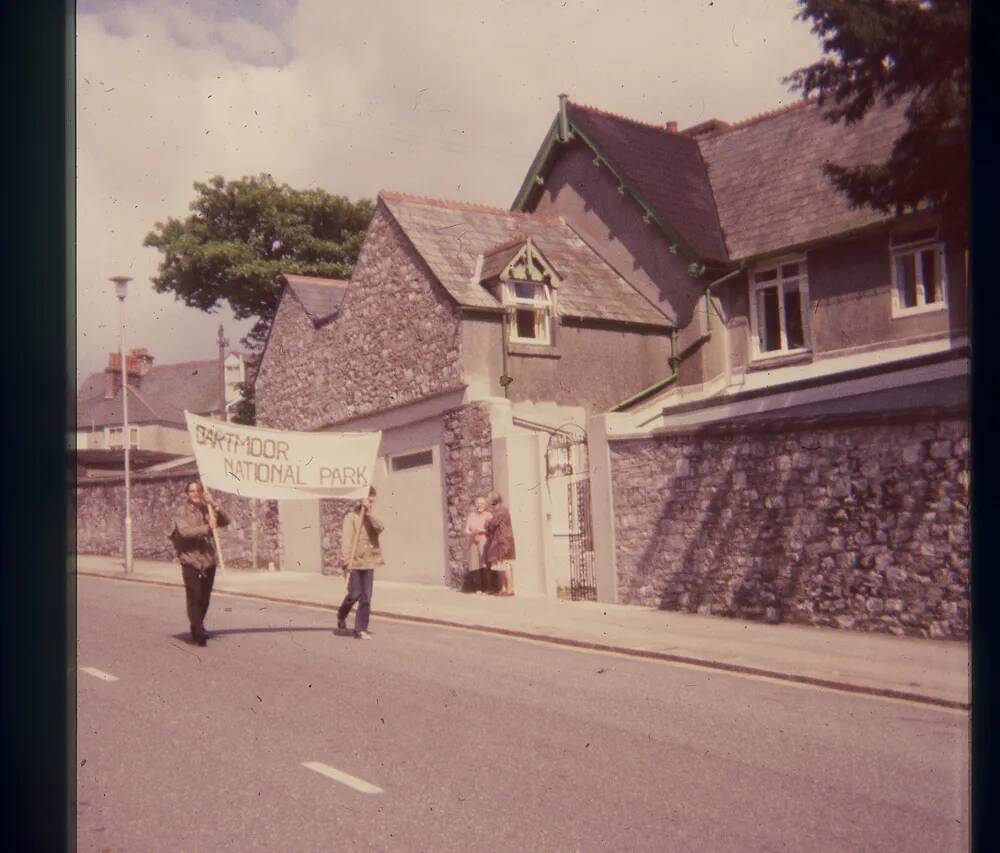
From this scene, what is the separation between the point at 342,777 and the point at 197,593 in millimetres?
2872

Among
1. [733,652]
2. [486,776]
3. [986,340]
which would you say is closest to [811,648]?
[733,652]

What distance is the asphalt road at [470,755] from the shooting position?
502 cm

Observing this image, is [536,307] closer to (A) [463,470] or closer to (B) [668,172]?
(A) [463,470]

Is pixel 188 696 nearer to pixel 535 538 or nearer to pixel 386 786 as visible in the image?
pixel 386 786

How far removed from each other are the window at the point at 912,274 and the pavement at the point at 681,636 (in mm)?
4005

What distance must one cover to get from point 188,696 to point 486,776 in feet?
10.2

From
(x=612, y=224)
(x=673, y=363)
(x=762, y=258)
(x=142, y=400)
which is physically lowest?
(x=142, y=400)

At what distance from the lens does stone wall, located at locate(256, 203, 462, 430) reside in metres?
6.06

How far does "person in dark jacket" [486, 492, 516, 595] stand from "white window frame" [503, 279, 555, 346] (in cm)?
356

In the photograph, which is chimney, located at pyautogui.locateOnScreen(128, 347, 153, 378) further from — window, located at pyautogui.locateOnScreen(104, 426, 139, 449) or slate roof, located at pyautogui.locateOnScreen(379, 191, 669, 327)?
slate roof, located at pyautogui.locateOnScreen(379, 191, 669, 327)

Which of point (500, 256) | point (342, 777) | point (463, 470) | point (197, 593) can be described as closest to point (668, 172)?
point (500, 256)

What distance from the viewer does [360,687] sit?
9109 mm

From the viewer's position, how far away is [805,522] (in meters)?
12.9

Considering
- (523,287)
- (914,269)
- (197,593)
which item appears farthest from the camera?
(523,287)
